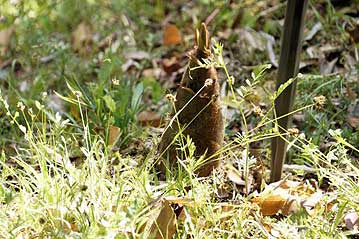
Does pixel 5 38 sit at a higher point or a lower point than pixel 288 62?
lower

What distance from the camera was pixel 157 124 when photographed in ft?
7.61

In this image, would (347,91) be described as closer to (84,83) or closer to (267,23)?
(267,23)

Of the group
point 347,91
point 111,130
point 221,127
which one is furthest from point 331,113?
point 111,130

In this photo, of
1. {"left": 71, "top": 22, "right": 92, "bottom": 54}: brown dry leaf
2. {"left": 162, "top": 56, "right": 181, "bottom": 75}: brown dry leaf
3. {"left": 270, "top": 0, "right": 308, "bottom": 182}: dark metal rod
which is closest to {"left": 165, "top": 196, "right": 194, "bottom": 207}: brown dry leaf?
{"left": 270, "top": 0, "right": 308, "bottom": 182}: dark metal rod

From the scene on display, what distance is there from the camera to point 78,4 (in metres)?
3.26

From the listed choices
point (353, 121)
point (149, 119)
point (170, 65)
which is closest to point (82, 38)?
point (170, 65)

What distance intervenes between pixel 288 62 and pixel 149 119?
0.68 metres

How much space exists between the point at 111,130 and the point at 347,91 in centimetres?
85

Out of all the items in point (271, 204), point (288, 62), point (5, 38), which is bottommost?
point (271, 204)

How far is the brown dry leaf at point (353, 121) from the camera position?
2.18 m

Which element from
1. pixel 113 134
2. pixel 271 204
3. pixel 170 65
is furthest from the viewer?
pixel 170 65

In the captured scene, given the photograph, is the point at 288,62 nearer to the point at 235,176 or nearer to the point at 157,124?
the point at 235,176

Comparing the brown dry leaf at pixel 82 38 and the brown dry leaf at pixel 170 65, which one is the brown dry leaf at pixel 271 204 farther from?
the brown dry leaf at pixel 82 38

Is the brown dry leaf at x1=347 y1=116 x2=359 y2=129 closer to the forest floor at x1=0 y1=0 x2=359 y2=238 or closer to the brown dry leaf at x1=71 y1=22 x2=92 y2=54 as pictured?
the forest floor at x1=0 y1=0 x2=359 y2=238
